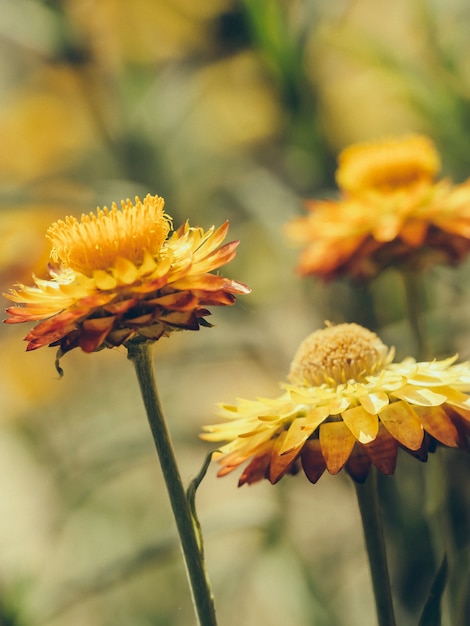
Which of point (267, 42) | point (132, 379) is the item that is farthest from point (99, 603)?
point (267, 42)

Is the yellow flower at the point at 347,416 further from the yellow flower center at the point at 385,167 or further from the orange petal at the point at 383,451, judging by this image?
the yellow flower center at the point at 385,167

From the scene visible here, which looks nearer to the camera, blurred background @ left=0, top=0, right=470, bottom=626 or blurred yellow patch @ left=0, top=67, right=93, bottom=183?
blurred background @ left=0, top=0, right=470, bottom=626

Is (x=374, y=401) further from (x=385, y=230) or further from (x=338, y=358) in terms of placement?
(x=385, y=230)

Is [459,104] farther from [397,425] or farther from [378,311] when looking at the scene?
[397,425]

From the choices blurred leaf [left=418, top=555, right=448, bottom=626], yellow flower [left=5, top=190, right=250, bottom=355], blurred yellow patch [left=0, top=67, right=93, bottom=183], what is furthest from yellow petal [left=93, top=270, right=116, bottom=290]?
blurred yellow patch [left=0, top=67, right=93, bottom=183]

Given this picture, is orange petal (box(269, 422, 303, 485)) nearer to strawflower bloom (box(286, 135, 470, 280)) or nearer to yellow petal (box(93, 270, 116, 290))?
yellow petal (box(93, 270, 116, 290))

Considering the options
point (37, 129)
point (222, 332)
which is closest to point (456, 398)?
point (222, 332)
